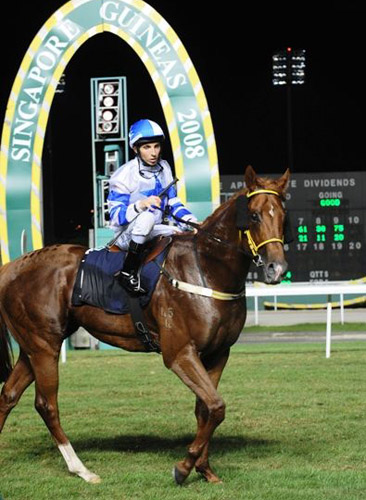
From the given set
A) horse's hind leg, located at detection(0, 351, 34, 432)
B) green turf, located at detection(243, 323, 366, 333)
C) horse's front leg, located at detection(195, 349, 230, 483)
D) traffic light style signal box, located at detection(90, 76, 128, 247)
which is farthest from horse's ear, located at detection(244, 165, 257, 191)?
green turf, located at detection(243, 323, 366, 333)

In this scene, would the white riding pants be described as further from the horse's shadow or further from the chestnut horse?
the horse's shadow

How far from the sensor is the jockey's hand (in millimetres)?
6020

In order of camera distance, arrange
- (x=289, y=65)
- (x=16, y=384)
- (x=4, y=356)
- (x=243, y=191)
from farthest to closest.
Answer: (x=289, y=65) < (x=4, y=356) < (x=16, y=384) < (x=243, y=191)

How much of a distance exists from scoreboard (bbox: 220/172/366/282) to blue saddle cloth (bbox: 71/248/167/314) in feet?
42.3

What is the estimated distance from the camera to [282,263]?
18.4 ft

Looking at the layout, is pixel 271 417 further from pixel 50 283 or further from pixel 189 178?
pixel 189 178

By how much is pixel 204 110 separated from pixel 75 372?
166 inches

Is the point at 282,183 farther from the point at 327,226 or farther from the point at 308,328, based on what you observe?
the point at 327,226

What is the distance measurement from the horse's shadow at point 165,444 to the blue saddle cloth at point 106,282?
→ 1.10 metres

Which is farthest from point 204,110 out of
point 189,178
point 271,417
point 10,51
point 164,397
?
point 10,51

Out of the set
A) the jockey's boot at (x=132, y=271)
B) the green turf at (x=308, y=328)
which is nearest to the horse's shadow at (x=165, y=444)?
the jockey's boot at (x=132, y=271)

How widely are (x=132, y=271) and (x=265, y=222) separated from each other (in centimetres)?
94

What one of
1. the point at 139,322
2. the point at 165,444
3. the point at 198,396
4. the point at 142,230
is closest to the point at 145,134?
the point at 142,230

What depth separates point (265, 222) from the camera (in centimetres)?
575
